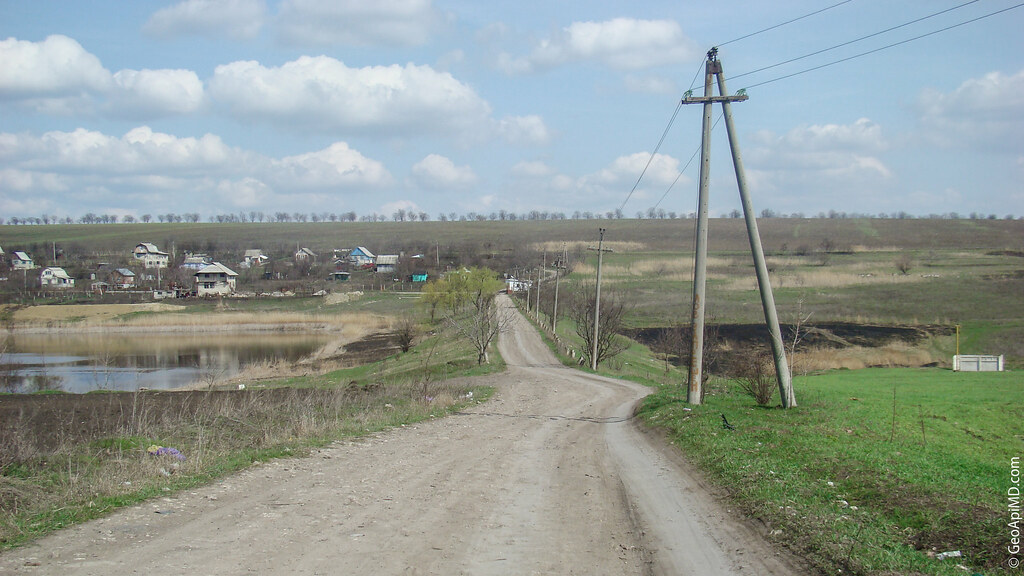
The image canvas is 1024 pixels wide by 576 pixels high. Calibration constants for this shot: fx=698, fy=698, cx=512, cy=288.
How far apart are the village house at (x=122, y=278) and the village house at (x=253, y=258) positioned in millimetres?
26314

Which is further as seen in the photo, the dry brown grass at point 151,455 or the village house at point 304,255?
the village house at point 304,255

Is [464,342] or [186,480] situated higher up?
[186,480]

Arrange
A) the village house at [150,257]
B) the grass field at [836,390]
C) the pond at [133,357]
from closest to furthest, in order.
Answer: the grass field at [836,390] → the pond at [133,357] → the village house at [150,257]

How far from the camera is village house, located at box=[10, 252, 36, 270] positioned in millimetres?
124188

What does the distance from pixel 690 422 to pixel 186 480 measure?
10.3 metres

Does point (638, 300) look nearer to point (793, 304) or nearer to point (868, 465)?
point (793, 304)

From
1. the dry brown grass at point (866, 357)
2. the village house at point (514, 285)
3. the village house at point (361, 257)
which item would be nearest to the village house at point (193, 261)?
the village house at point (361, 257)

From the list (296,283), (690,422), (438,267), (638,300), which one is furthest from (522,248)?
(690,422)

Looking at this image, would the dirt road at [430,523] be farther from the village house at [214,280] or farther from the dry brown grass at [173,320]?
the village house at [214,280]

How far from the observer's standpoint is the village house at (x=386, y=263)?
136 metres

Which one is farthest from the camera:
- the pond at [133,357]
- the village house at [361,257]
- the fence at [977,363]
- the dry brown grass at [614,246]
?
the village house at [361,257]

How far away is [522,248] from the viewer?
453 feet

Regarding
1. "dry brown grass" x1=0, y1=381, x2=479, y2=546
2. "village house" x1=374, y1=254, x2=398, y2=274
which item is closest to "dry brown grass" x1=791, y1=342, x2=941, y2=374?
"dry brown grass" x1=0, y1=381, x2=479, y2=546

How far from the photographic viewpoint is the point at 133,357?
5809 cm
